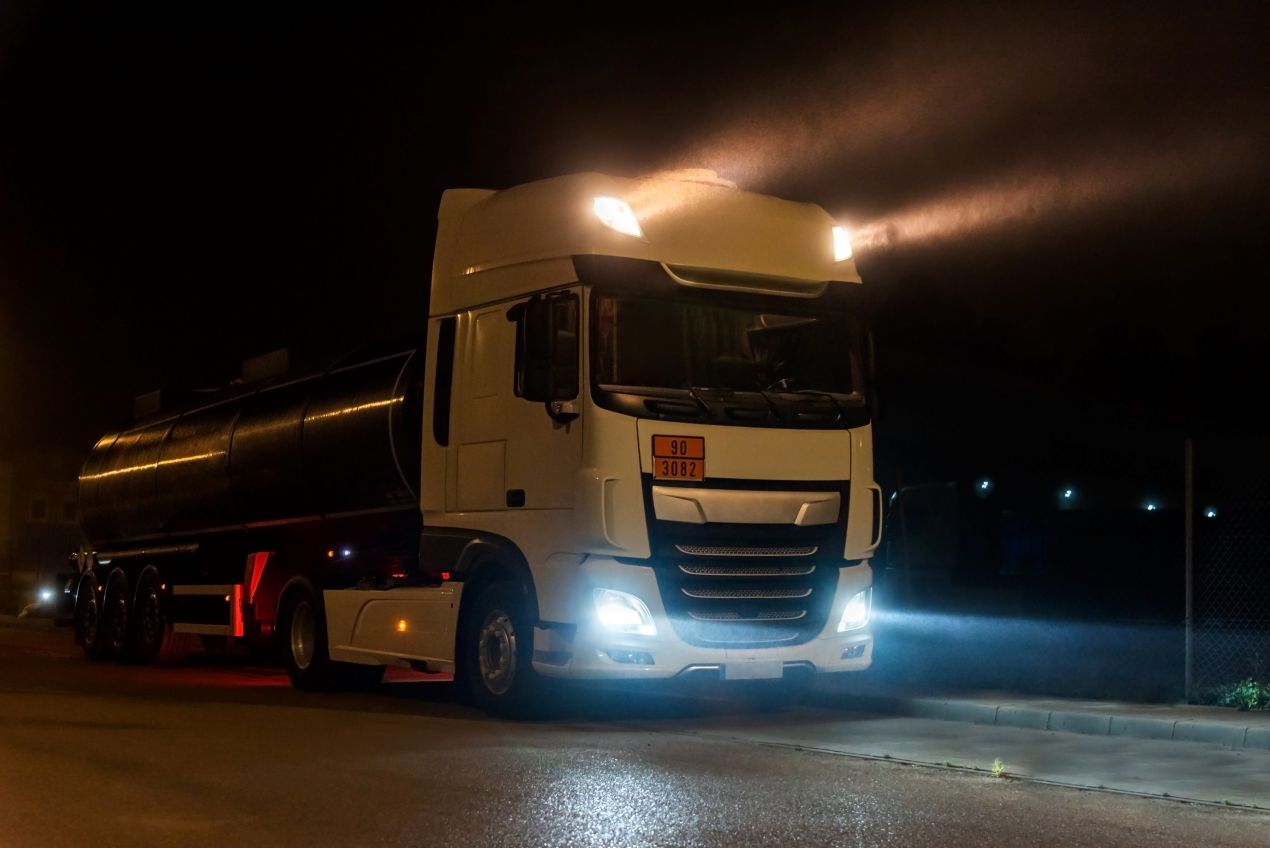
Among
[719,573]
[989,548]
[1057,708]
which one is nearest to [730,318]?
[719,573]

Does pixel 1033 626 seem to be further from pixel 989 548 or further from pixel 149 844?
pixel 149 844

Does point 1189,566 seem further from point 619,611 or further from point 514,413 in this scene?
point 514,413

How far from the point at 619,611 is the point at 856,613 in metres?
2.12

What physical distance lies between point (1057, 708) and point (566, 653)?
12.2 ft

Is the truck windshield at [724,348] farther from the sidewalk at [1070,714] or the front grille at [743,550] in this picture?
the sidewalk at [1070,714]

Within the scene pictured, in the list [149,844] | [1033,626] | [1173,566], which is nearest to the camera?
[149,844]

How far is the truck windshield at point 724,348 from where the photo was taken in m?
11.0

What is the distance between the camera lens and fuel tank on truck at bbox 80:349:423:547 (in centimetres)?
1319

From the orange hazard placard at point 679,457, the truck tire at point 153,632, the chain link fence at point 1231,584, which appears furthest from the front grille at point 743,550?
the truck tire at point 153,632

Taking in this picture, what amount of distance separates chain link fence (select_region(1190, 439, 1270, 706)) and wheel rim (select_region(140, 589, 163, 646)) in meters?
12.1

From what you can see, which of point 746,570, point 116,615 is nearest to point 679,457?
point 746,570

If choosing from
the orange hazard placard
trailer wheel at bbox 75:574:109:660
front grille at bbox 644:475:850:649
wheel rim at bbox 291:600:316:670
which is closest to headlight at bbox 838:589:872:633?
front grille at bbox 644:475:850:649

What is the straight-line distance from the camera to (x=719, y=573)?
36.2 ft

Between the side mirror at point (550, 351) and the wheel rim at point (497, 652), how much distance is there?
1860 millimetres
